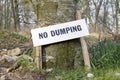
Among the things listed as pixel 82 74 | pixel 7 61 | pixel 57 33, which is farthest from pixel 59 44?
pixel 7 61

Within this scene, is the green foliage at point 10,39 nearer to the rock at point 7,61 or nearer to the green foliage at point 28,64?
the rock at point 7,61

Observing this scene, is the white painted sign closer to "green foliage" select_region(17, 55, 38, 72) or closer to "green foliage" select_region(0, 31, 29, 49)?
"green foliage" select_region(17, 55, 38, 72)

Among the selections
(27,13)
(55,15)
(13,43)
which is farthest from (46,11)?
(27,13)

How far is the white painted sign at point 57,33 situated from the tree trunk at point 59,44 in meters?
0.17

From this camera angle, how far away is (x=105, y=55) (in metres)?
5.66

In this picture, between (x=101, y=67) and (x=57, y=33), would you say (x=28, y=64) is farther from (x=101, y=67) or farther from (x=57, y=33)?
(x=101, y=67)

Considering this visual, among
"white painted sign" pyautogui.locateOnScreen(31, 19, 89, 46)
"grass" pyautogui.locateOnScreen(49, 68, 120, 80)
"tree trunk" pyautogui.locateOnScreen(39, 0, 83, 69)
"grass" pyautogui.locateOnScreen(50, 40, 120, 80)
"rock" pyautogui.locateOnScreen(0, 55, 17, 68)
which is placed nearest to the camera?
"grass" pyautogui.locateOnScreen(49, 68, 120, 80)

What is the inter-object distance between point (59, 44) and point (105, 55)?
0.86 m

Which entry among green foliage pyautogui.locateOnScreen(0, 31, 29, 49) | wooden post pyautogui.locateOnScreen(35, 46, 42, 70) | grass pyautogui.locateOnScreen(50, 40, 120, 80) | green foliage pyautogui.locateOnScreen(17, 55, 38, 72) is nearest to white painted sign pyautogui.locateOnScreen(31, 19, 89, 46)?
wooden post pyautogui.locateOnScreen(35, 46, 42, 70)

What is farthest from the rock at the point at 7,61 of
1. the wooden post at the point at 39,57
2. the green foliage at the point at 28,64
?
the wooden post at the point at 39,57

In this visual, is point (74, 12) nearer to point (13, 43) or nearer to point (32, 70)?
point (32, 70)

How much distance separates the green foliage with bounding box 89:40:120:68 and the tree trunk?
1.00 feet

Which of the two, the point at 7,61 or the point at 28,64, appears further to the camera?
the point at 7,61

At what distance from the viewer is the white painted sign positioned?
5.32m
